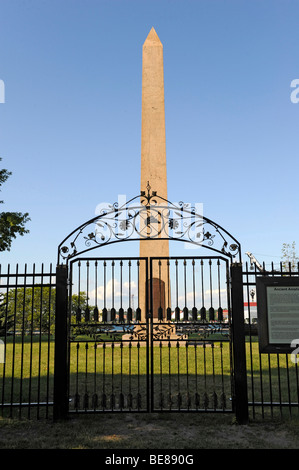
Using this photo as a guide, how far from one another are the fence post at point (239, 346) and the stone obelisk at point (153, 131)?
10840 millimetres

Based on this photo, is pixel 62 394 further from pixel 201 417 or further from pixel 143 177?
pixel 143 177

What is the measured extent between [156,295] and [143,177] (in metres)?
5.53

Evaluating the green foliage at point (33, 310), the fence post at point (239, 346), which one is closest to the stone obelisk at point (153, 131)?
the green foliage at point (33, 310)

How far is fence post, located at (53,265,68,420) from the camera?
6.69 metres

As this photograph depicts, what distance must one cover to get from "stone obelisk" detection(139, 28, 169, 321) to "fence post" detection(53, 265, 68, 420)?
10.9 meters

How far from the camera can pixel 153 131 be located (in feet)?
61.0

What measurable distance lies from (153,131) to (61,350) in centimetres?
1373

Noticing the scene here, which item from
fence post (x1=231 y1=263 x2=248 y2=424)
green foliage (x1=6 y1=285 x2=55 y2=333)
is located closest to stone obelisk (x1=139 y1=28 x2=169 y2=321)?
green foliage (x1=6 y1=285 x2=55 y2=333)

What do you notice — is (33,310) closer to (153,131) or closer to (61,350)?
(61,350)

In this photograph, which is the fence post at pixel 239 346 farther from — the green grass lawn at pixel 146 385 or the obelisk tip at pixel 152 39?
the obelisk tip at pixel 152 39

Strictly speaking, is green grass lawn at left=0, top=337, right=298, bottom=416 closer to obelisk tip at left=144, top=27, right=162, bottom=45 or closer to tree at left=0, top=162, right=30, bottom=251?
tree at left=0, top=162, right=30, bottom=251

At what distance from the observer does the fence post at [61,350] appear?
669 centimetres
